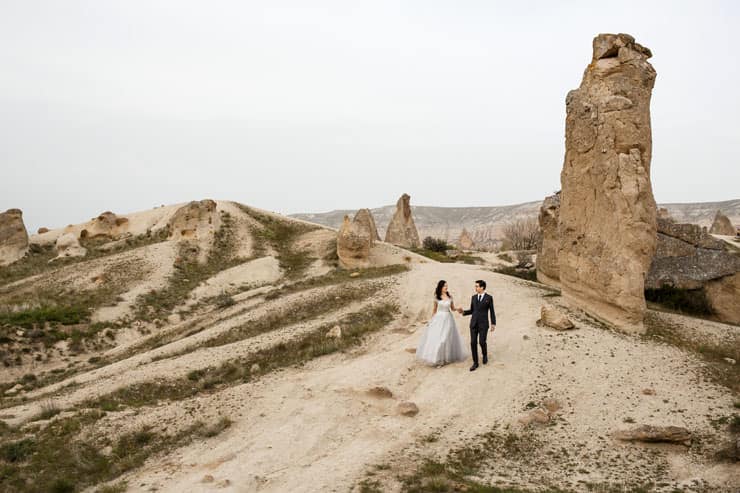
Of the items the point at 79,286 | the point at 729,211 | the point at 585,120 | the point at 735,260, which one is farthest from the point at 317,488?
the point at 729,211

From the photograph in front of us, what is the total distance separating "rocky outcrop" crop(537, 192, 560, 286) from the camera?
20672mm

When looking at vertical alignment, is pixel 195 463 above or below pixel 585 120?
below

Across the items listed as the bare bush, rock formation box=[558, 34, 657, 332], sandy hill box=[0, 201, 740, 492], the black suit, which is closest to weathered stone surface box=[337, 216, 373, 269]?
sandy hill box=[0, 201, 740, 492]

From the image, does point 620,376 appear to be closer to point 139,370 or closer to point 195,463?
point 195,463

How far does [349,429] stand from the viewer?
9.92 meters

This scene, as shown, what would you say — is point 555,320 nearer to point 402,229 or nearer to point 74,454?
point 74,454

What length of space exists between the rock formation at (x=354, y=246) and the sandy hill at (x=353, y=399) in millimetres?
9029

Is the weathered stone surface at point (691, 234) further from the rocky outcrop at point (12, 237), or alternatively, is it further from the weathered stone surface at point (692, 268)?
the rocky outcrop at point (12, 237)

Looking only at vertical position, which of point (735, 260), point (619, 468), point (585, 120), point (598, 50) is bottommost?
point (619, 468)

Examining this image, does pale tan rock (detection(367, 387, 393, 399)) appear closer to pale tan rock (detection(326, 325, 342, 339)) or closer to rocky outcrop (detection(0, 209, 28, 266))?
pale tan rock (detection(326, 325, 342, 339))

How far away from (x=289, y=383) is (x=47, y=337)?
12730mm

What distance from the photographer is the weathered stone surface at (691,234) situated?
19875 millimetres

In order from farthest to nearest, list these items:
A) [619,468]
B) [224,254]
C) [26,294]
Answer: [224,254] → [26,294] → [619,468]

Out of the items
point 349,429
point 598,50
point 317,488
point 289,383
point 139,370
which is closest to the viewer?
point 317,488
